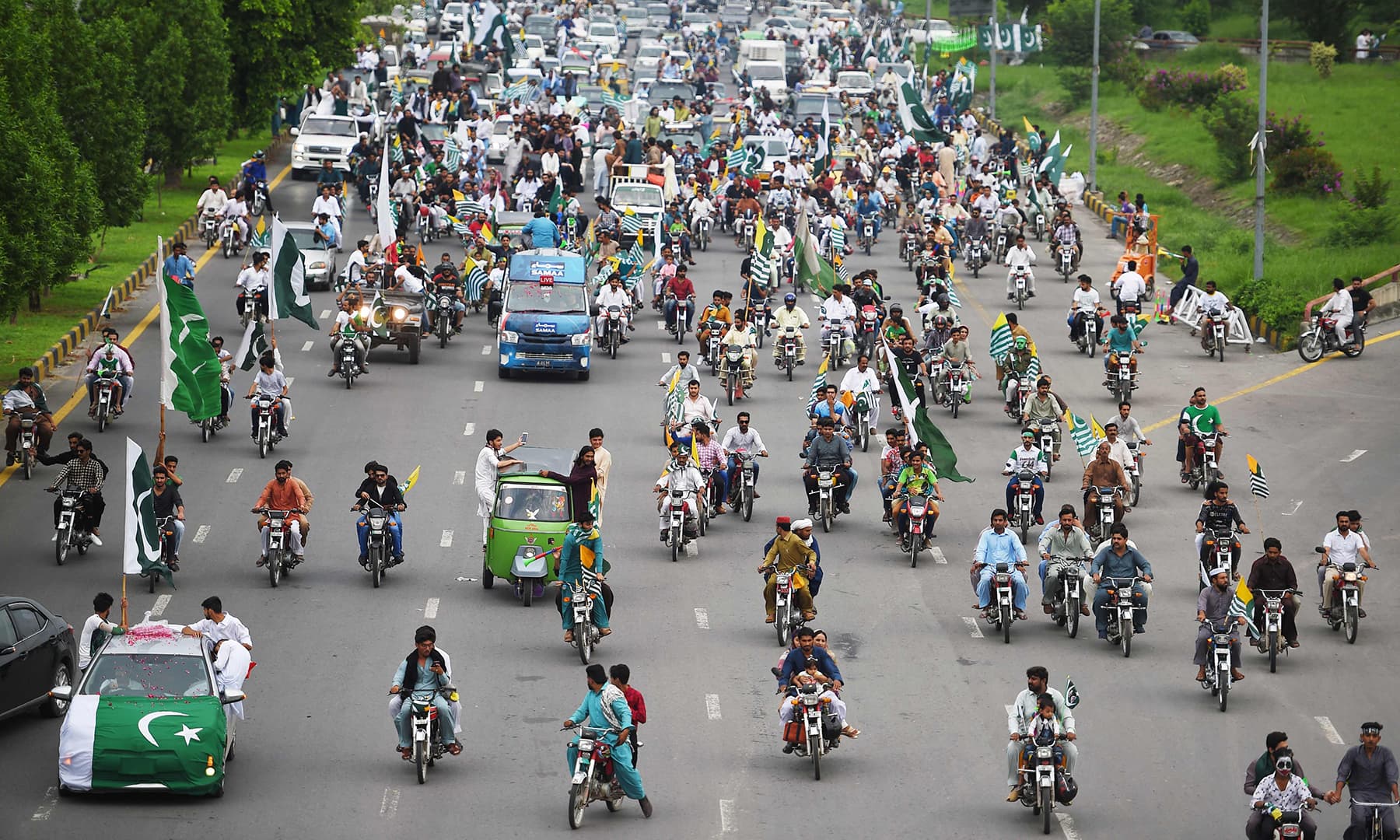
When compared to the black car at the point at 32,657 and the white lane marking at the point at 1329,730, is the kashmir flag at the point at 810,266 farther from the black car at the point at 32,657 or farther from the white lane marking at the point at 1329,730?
the black car at the point at 32,657

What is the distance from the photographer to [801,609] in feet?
77.6

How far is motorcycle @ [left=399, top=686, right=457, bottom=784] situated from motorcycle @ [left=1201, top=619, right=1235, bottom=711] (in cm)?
787

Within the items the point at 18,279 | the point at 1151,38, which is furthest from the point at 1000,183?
the point at 1151,38

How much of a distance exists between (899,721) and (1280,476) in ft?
43.2

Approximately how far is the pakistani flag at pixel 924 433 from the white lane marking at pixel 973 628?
413cm

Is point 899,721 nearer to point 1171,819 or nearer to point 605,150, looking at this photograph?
point 1171,819

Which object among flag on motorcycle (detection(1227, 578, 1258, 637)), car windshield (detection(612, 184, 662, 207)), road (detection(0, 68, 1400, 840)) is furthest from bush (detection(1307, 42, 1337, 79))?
flag on motorcycle (detection(1227, 578, 1258, 637))

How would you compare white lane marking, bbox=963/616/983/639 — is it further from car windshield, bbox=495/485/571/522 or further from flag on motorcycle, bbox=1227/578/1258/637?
car windshield, bbox=495/485/571/522

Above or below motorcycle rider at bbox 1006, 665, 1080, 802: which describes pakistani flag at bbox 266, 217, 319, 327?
above

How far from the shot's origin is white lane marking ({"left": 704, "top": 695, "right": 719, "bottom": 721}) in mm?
21438

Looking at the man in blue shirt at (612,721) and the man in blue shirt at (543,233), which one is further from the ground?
the man in blue shirt at (543,233)

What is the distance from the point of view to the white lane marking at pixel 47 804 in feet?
59.0

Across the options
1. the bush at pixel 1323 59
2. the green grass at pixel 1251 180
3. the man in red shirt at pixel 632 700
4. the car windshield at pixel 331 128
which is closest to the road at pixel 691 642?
the man in red shirt at pixel 632 700

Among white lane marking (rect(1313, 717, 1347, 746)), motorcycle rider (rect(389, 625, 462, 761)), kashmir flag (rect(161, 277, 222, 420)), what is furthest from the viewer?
kashmir flag (rect(161, 277, 222, 420))
